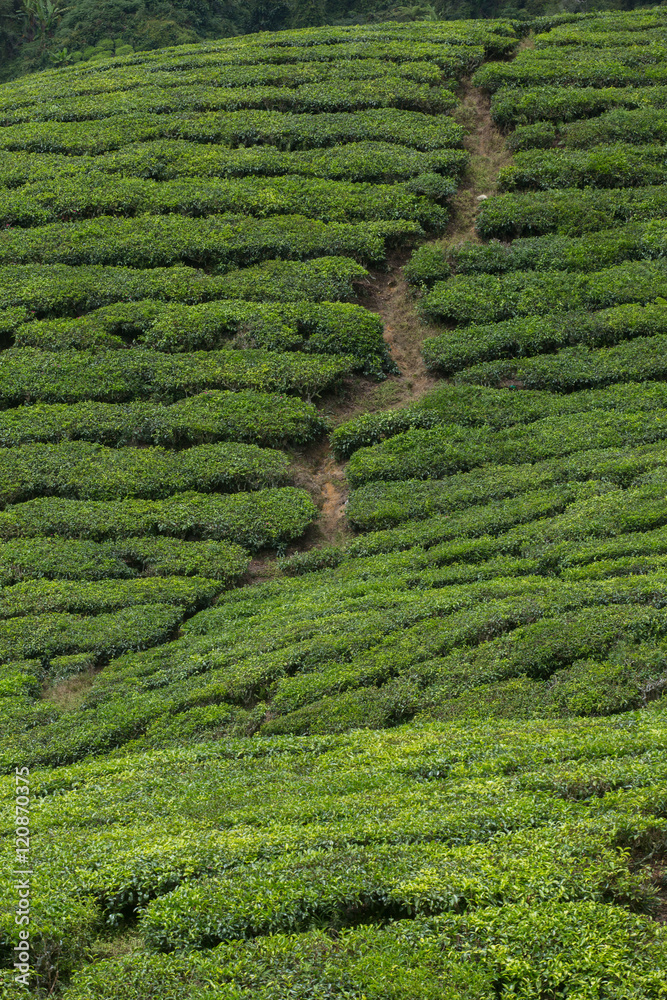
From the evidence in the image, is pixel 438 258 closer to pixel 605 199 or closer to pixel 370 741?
pixel 605 199

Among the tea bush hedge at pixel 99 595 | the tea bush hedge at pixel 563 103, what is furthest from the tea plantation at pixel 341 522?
the tea bush hedge at pixel 563 103

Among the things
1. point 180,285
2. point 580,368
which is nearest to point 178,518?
point 180,285

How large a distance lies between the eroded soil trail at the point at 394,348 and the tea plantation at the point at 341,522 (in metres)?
0.19

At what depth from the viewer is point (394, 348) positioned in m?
33.1

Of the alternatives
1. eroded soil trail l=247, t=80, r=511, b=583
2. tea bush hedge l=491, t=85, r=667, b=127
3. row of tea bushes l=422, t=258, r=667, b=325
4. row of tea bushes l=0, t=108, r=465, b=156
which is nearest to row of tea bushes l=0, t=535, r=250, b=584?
eroded soil trail l=247, t=80, r=511, b=583

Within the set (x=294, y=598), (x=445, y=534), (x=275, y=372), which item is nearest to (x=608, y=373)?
(x=445, y=534)

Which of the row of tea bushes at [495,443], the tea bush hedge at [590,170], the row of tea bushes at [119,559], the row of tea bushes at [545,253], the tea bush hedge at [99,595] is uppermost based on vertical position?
the tea bush hedge at [590,170]

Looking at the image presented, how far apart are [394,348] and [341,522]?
880 cm

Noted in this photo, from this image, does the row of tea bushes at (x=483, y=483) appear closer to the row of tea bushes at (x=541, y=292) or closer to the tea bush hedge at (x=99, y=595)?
the tea bush hedge at (x=99, y=595)

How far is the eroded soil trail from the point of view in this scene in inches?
1090

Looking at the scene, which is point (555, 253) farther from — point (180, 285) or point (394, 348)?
point (180, 285)

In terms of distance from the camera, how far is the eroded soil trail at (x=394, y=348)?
27.7 meters

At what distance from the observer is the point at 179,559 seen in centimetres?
2583

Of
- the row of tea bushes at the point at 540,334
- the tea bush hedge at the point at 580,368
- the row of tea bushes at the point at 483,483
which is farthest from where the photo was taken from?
the row of tea bushes at the point at 540,334
